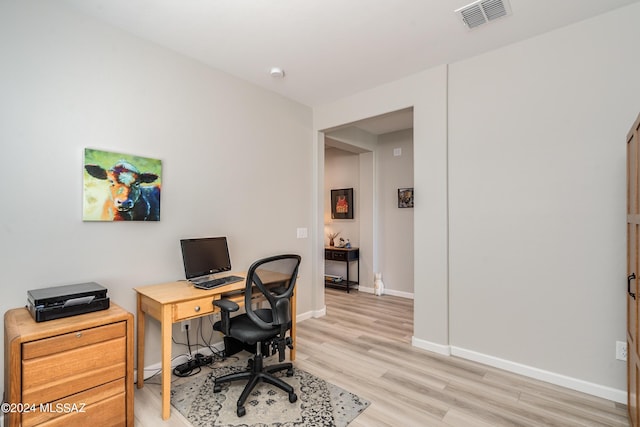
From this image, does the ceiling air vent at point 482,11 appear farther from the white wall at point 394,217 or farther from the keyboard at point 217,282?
the white wall at point 394,217

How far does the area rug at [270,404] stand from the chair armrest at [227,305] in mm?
676

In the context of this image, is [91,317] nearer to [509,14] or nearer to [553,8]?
[509,14]

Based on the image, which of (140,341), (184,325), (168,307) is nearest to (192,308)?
(168,307)

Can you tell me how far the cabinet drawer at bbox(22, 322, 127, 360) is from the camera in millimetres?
1578

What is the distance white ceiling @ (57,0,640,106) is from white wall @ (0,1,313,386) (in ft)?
0.83

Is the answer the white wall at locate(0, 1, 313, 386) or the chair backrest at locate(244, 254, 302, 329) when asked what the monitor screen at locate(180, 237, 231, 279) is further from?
the chair backrest at locate(244, 254, 302, 329)

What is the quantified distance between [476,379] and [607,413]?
796 millimetres

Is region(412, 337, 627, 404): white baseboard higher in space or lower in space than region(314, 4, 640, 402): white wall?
lower

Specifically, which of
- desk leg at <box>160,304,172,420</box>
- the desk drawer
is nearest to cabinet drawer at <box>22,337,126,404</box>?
desk leg at <box>160,304,172,420</box>

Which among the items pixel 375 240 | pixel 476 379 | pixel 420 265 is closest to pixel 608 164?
pixel 420 265

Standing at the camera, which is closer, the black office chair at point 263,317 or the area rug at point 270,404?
the area rug at point 270,404

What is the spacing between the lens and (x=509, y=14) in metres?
2.28

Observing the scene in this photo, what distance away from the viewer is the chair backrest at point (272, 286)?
2.15 metres

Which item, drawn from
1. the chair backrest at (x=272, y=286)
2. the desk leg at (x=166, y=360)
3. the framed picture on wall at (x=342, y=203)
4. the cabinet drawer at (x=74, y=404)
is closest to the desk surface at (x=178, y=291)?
the desk leg at (x=166, y=360)
